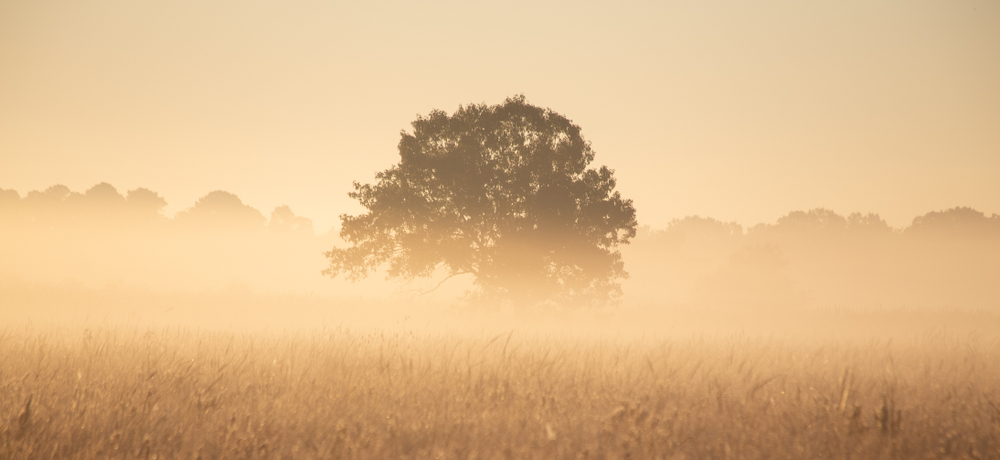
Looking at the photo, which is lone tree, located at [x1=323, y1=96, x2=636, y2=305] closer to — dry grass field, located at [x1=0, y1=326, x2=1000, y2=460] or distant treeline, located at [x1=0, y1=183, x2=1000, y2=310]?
dry grass field, located at [x1=0, y1=326, x2=1000, y2=460]

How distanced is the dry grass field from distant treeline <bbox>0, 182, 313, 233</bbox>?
247 ft

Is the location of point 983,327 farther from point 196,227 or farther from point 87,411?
point 196,227

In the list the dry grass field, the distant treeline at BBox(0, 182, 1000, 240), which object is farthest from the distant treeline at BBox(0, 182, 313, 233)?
the dry grass field

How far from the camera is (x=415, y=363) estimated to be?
6.18 metres

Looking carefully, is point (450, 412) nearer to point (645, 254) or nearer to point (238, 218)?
point (645, 254)

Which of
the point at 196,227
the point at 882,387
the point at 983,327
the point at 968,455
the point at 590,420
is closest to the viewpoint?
the point at 968,455

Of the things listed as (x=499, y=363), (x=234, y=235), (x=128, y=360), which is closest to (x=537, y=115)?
(x=499, y=363)

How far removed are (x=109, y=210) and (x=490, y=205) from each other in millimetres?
75603

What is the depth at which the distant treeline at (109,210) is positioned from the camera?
58281mm

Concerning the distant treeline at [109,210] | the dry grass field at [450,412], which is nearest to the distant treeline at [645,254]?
the distant treeline at [109,210]

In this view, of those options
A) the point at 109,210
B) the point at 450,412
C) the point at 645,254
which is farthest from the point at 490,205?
the point at 109,210

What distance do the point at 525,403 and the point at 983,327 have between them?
30.4m

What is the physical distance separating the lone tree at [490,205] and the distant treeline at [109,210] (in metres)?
71.6

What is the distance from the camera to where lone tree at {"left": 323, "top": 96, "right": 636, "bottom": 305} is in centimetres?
1277
